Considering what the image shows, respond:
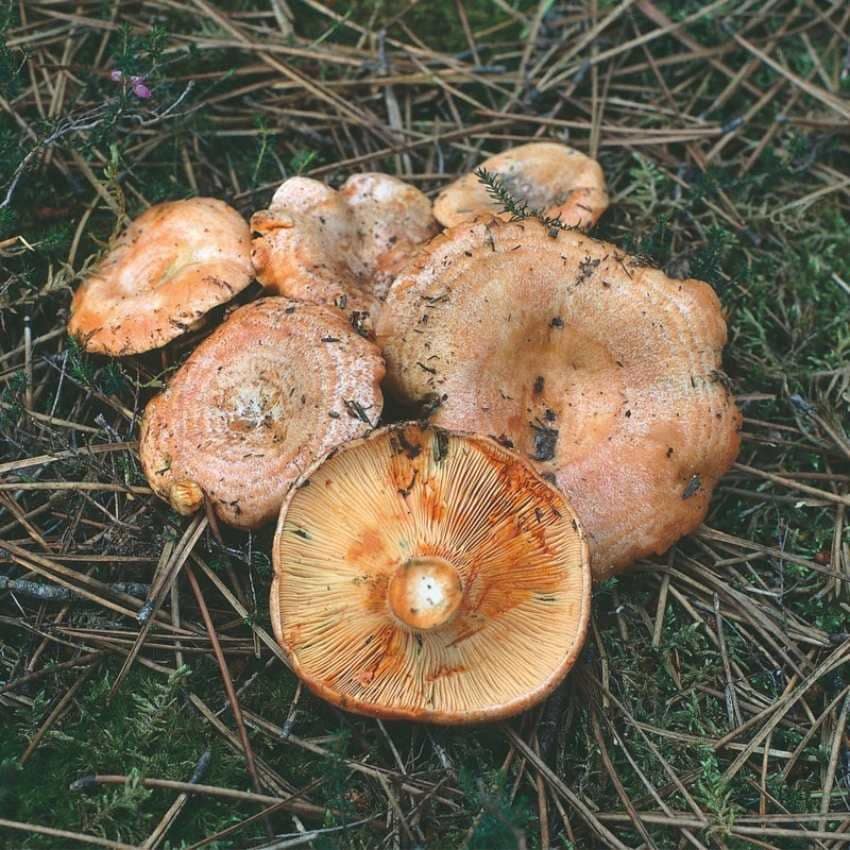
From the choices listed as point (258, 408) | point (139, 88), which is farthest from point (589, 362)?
point (139, 88)

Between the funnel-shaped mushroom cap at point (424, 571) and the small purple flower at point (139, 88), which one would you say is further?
the small purple flower at point (139, 88)

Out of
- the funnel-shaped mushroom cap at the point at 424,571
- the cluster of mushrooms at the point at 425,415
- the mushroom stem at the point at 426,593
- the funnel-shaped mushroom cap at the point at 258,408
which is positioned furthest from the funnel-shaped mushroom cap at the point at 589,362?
the mushroom stem at the point at 426,593

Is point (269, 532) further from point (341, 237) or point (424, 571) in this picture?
point (341, 237)

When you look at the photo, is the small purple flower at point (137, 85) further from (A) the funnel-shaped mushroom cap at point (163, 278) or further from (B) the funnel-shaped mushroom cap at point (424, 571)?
(B) the funnel-shaped mushroom cap at point (424, 571)

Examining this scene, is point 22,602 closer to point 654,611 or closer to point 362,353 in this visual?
point 362,353

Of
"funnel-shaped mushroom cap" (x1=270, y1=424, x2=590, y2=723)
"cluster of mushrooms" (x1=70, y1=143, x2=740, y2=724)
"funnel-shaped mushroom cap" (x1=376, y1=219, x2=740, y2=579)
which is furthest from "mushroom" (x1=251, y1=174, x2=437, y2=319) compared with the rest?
"funnel-shaped mushroom cap" (x1=270, y1=424, x2=590, y2=723)

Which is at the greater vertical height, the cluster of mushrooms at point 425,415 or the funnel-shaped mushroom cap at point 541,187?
the funnel-shaped mushroom cap at point 541,187

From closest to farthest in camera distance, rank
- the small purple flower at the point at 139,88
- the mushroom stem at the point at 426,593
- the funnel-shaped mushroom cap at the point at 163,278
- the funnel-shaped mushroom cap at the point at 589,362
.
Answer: the mushroom stem at the point at 426,593 → the funnel-shaped mushroom cap at the point at 589,362 → the funnel-shaped mushroom cap at the point at 163,278 → the small purple flower at the point at 139,88
